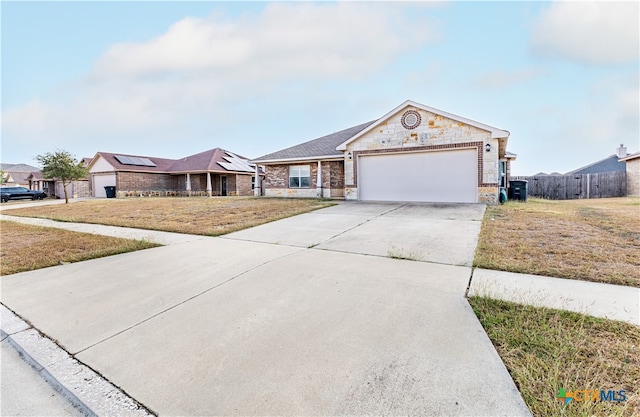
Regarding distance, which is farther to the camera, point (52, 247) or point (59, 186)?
point (59, 186)

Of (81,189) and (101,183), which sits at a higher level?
(101,183)

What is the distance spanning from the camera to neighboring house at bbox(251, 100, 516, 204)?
40.9 ft

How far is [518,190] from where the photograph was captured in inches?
579

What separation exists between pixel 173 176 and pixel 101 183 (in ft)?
21.2

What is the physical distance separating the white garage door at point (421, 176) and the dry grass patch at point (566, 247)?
16.4 feet

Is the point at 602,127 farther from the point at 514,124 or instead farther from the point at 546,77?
the point at 546,77

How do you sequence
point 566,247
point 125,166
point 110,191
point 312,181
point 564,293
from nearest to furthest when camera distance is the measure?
point 564,293
point 566,247
point 312,181
point 110,191
point 125,166

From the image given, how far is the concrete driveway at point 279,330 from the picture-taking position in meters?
1.85

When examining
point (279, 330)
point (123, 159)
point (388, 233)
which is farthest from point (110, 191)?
point (279, 330)

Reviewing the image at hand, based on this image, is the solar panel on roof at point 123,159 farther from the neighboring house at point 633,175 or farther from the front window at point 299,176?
the neighboring house at point 633,175

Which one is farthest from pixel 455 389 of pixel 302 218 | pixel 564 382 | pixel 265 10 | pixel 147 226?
pixel 265 10

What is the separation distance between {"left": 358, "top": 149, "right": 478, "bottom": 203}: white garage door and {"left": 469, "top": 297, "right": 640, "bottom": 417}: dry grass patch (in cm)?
1107

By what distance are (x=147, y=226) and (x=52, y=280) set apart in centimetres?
471

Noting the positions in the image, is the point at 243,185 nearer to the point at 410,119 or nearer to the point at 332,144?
the point at 332,144
